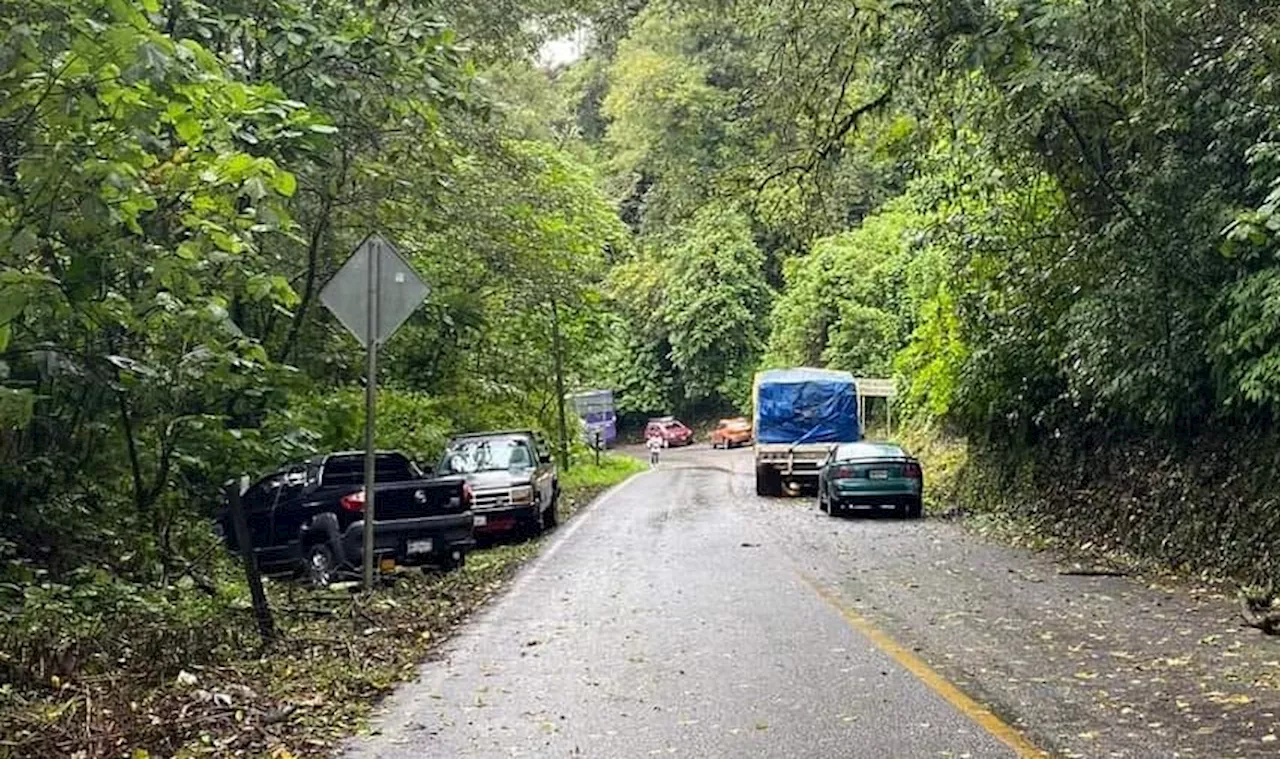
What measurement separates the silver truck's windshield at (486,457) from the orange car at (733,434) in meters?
43.1

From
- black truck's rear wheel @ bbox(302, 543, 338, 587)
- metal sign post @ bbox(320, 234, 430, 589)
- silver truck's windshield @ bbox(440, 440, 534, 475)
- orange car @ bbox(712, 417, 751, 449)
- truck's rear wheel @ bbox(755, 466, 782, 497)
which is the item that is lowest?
black truck's rear wheel @ bbox(302, 543, 338, 587)

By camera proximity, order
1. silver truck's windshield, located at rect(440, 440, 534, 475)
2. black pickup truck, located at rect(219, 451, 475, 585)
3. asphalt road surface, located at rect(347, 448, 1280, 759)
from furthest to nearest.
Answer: silver truck's windshield, located at rect(440, 440, 534, 475), black pickup truck, located at rect(219, 451, 475, 585), asphalt road surface, located at rect(347, 448, 1280, 759)

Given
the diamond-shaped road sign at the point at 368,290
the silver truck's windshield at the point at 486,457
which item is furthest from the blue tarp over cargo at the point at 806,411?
the diamond-shaped road sign at the point at 368,290

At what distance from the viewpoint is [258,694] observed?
323 inches

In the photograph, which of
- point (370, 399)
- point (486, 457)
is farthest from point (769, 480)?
point (370, 399)

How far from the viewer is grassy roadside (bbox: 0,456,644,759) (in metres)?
6.91

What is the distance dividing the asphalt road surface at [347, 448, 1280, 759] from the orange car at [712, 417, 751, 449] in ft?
158

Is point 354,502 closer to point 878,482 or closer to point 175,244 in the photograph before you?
point 175,244

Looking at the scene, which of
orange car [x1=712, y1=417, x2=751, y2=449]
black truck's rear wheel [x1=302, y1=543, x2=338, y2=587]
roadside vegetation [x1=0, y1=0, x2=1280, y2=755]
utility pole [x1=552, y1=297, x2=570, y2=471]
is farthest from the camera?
orange car [x1=712, y1=417, x2=751, y2=449]

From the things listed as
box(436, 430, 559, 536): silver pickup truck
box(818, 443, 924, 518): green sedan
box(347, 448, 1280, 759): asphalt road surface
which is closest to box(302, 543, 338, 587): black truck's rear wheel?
box(347, 448, 1280, 759): asphalt road surface

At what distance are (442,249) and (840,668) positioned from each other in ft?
56.4

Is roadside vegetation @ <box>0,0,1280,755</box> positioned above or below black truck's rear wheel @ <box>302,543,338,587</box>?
above

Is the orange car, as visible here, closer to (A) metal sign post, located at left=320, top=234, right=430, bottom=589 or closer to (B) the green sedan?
(B) the green sedan

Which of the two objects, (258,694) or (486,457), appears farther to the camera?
(486,457)
